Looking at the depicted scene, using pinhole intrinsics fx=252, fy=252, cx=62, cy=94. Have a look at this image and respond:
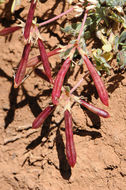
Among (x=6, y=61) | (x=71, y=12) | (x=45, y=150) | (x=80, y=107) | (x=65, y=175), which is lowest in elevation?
(x=65, y=175)

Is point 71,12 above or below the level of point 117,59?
above

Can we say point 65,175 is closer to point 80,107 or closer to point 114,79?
point 80,107

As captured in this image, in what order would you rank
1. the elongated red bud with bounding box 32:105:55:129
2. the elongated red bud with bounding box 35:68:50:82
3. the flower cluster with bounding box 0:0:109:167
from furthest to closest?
the elongated red bud with bounding box 35:68:50:82 → the elongated red bud with bounding box 32:105:55:129 → the flower cluster with bounding box 0:0:109:167

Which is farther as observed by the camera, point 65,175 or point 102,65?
point 65,175

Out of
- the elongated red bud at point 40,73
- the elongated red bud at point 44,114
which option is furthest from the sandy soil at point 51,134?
the elongated red bud at point 44,114

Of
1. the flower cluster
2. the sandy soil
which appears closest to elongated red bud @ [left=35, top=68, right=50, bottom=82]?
the flower cluster

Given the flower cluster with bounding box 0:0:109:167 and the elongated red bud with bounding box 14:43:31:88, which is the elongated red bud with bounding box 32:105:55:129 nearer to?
the flower cluster with bounding box 0:0:109:167

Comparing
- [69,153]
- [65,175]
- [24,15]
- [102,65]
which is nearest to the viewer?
[69,153]

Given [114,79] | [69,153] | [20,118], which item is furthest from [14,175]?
[114,79]

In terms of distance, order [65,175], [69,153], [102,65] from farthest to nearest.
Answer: [65,175], [102,65], [69,153]
